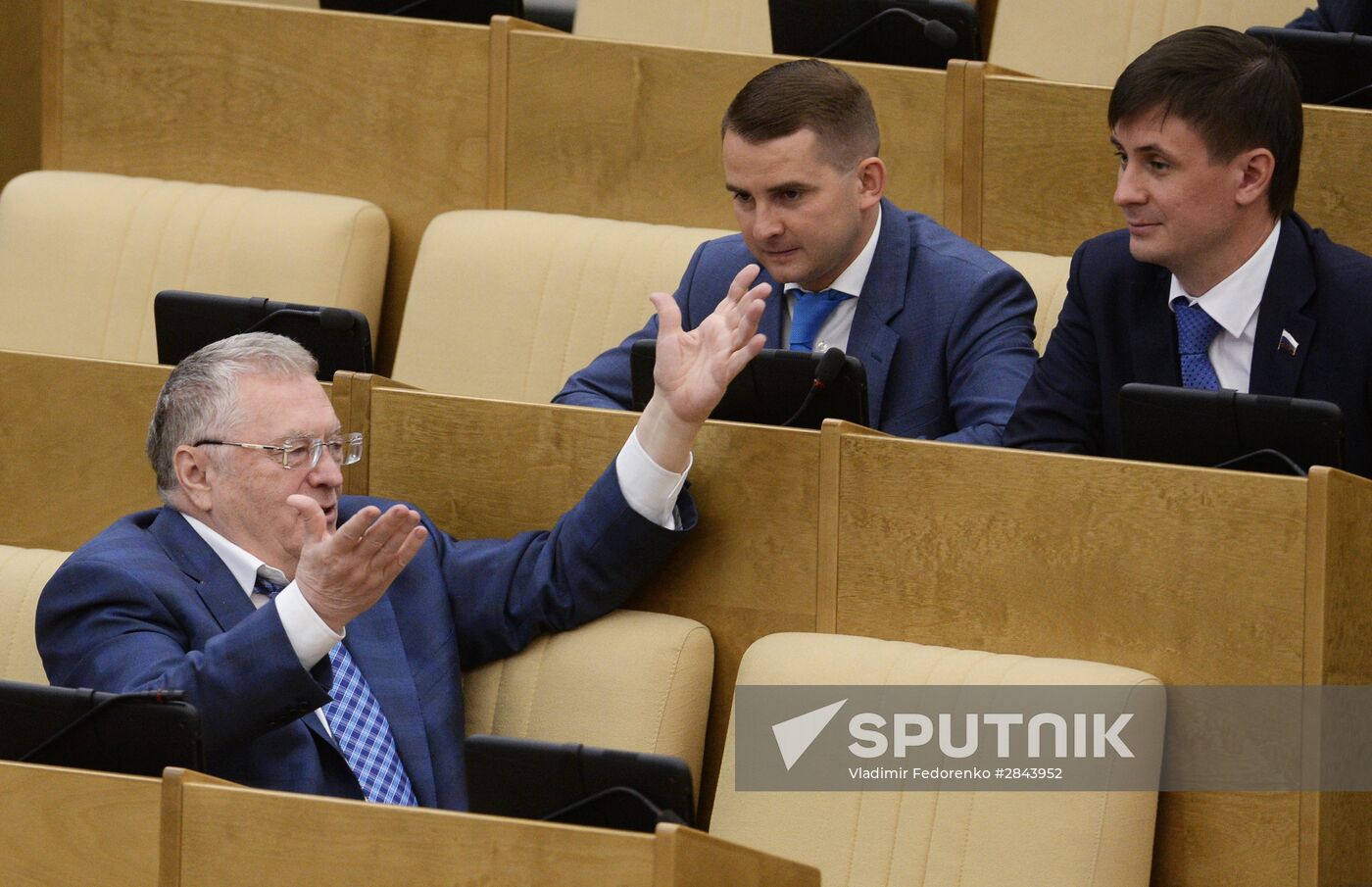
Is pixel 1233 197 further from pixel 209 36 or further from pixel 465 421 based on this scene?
pixel 209 36

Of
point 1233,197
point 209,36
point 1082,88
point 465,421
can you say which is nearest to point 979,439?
point 1233,197

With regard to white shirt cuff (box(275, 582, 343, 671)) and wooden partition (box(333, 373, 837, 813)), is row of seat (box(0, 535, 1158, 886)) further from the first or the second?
white shirt cuff (box(275, 582, 343, 671))

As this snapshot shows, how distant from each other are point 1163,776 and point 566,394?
0.80 meters

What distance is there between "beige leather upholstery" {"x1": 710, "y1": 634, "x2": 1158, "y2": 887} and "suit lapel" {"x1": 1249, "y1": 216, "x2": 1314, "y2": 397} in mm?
342

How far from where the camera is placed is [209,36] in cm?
298

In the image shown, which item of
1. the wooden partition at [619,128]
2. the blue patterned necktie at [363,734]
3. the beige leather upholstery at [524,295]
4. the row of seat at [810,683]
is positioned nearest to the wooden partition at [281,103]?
the wooden partition at [619,128]

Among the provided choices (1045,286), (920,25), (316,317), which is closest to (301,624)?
(316,317)

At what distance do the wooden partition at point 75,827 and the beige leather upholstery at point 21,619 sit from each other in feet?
1.59

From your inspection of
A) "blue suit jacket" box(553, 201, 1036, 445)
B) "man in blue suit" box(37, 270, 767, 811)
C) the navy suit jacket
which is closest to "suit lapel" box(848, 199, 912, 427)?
"blue suit jacket" box(553, 201, 1036, 445)

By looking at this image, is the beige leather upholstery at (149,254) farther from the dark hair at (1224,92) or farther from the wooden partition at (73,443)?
the dark hair at (1224,92)

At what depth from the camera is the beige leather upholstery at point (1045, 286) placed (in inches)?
97.3

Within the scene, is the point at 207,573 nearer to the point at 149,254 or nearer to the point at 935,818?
the point at 935,818

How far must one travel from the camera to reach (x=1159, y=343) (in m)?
2.00

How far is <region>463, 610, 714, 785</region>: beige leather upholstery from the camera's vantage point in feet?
A: 6.30
